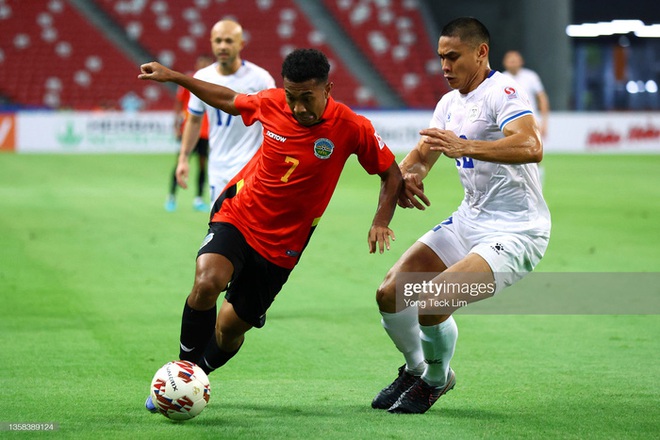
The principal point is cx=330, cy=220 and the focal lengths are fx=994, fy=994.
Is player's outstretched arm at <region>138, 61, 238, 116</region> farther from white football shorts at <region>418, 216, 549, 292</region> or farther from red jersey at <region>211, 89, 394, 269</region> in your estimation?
white football shorts at <region>418, 216, 549, 292</region>

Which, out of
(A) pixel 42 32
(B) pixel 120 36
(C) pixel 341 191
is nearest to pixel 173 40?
(B) pixel 120 36

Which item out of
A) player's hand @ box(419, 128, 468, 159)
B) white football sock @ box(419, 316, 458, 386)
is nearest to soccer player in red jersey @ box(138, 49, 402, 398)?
player's hand @ box(419, 128, 468, 159)

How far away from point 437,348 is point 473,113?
4.38 feet

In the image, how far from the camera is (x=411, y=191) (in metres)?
5.65

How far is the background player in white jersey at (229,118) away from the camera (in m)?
8.38

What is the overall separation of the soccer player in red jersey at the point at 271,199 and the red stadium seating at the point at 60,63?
2814cm

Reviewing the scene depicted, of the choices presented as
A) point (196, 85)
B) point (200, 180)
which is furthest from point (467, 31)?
point (200, 180)

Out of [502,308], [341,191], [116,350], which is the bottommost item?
[341,191]

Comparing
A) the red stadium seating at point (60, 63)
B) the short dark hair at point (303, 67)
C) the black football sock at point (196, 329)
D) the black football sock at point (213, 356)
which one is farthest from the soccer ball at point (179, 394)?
the red stadium seating at point (60, 63)

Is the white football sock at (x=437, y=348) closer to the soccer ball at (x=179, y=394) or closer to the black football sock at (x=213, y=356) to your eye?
the black football sock at (x=213, y=356)

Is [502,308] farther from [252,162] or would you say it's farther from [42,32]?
[42,32]

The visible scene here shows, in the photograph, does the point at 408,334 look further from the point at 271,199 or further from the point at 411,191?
the point at 271,199

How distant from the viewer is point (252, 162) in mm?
5922

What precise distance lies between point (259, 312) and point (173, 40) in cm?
3175
